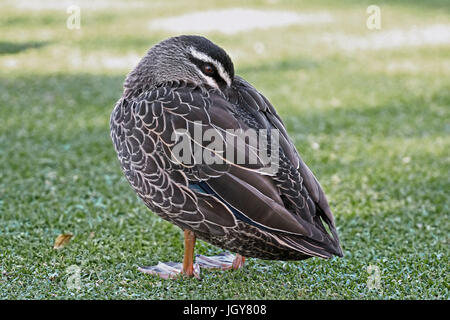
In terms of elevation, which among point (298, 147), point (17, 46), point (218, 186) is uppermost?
point (218, 186)

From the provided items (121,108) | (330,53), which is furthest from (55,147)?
(330,53)

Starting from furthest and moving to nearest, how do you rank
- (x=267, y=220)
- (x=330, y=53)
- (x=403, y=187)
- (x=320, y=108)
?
(x=330, y=53) → (x=320, y=108) → (x=403, y=187) → (x=267, y=220)

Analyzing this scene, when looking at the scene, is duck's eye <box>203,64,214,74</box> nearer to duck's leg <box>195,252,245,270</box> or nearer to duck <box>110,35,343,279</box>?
duck <box>110,35,343,279</box>

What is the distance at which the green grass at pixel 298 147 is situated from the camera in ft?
10.9

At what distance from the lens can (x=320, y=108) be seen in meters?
6.77

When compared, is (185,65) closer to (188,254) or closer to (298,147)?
(188,254)

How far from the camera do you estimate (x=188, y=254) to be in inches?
130

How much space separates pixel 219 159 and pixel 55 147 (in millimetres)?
2880

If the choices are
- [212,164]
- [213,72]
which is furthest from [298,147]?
[212,164]

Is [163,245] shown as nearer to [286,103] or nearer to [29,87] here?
[286,103]

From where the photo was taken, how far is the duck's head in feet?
10.7

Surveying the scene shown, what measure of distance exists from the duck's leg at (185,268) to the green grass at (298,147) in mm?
62

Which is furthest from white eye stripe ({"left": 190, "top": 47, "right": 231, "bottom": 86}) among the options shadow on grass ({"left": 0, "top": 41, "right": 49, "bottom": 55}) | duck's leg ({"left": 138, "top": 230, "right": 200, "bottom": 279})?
shadow on grass ({"left": 0, "top": 41, "right": 49, "bottom": 55})

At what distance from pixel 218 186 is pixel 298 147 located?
2.80 meters
